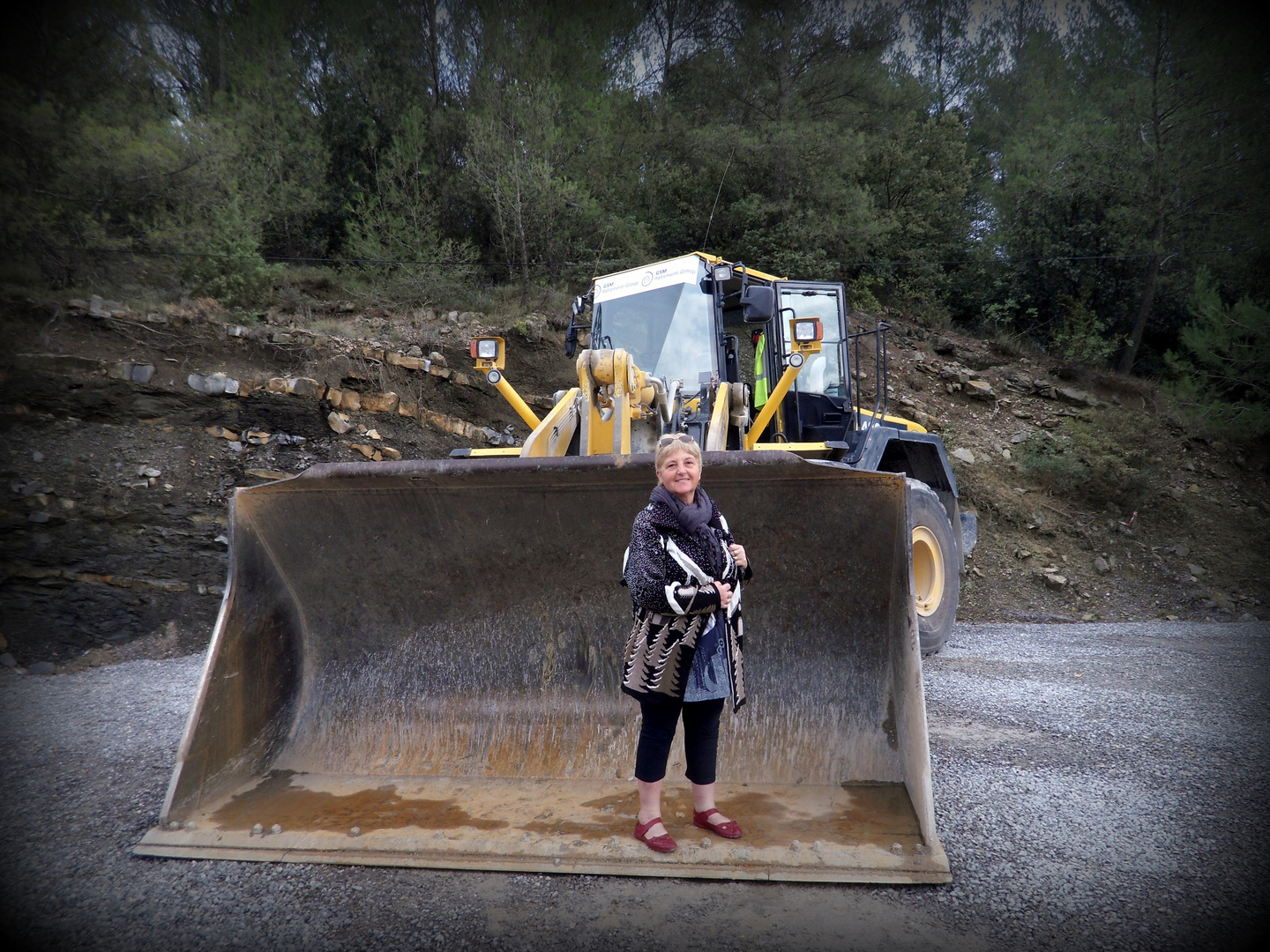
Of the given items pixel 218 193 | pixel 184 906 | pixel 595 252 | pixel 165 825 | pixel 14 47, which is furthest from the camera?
pixel 595 252

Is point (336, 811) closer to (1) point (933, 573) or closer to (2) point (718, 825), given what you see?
(2) point (718, 825)

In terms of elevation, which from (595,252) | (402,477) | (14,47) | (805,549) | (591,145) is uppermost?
(591,145)

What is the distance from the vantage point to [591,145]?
1521 centimetres

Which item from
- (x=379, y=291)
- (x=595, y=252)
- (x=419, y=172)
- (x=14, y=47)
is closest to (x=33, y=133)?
(x=14, y=47)

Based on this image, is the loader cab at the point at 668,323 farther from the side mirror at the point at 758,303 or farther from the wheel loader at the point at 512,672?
the wheel loader at the point at 512,672

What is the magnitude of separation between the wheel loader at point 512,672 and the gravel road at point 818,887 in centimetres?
15

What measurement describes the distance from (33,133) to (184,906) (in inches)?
397

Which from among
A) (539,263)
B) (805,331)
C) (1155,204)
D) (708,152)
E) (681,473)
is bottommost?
(681,473)

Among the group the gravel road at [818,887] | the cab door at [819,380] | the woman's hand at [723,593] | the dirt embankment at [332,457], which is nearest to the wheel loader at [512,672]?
the gravel road at [818,887]

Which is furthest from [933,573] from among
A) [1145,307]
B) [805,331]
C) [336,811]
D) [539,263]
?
[1145,307]

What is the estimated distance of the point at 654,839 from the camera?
7.34 ft

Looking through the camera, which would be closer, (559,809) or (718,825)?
(718,825)

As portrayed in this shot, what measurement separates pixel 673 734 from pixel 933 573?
10.4 feet

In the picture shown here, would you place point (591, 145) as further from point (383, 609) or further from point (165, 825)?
point (165, 825)
